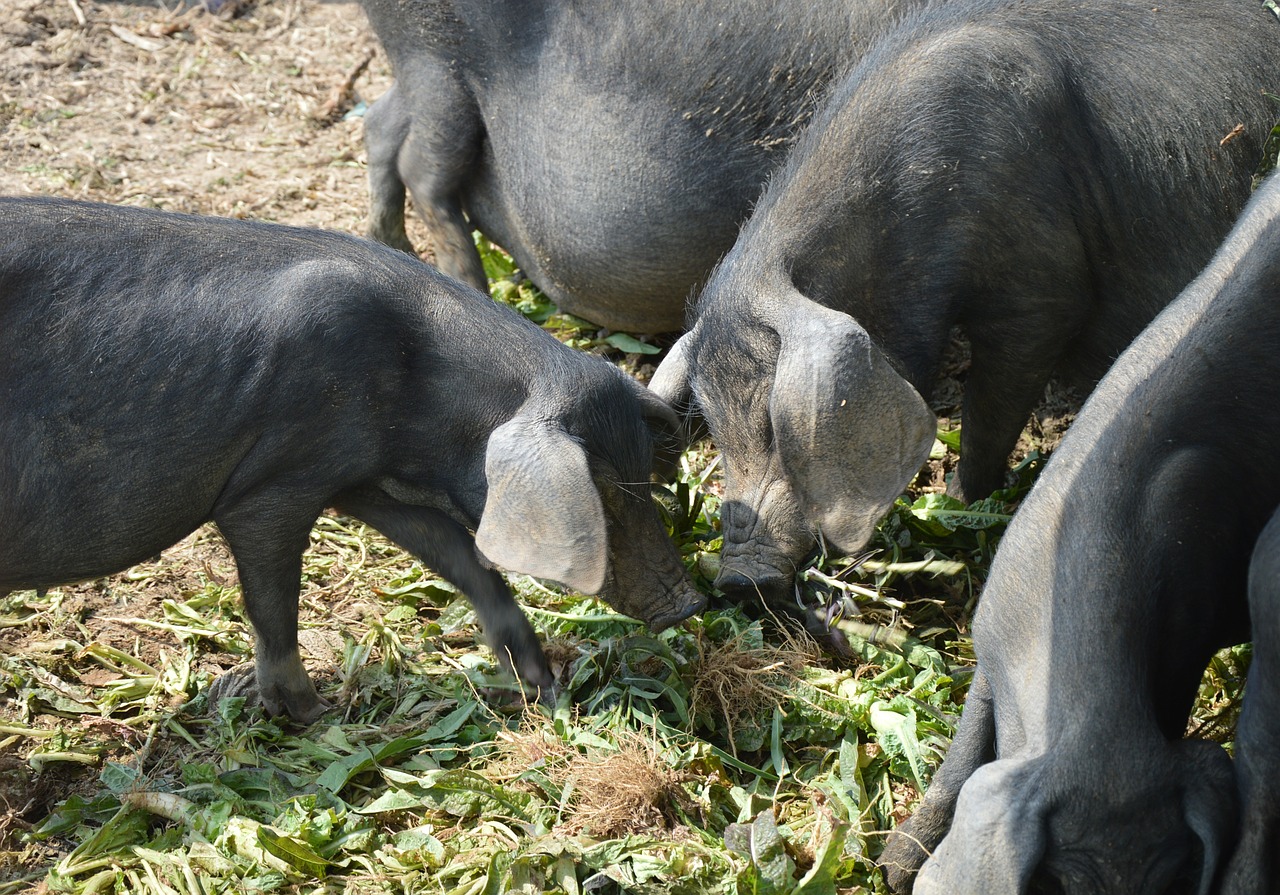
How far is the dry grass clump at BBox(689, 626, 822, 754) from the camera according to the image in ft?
15.4

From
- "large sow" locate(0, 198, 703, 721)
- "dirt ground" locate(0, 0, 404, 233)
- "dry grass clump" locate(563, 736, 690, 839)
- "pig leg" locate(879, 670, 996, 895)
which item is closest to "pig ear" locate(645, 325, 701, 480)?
"large sow" locate(0, 198, 703, 721)

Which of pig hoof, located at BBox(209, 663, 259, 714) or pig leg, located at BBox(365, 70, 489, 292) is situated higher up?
pig leg, located at BBox(365, 70, 489, 292)

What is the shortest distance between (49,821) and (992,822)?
2.82 metres

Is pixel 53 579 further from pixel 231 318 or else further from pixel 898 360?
pixel 898 360

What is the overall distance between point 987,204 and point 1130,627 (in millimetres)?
1996

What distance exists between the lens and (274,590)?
15.2ft

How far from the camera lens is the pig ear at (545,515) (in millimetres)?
4281

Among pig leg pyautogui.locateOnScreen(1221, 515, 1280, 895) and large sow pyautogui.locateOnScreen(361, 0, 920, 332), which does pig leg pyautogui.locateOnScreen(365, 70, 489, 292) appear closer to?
large sow pyautogui.locateOnScreen(361, 0, 920, 332)

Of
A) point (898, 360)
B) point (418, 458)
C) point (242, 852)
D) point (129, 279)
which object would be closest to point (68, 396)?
point (129, 279)

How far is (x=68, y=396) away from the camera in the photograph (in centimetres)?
430

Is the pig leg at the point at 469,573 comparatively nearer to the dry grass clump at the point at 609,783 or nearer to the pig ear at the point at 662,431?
the dry grass clump at the point at 609,783

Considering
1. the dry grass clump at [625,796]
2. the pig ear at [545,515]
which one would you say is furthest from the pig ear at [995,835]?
the pig ear at [545,515]

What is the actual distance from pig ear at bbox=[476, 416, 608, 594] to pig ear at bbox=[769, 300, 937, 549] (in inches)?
27.3

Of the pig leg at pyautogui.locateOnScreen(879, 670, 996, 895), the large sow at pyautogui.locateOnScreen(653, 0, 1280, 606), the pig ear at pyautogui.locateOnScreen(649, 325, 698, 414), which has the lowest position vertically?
the pig leg at pyautogui.locateOnScreen(879, 670, 996, 895)
